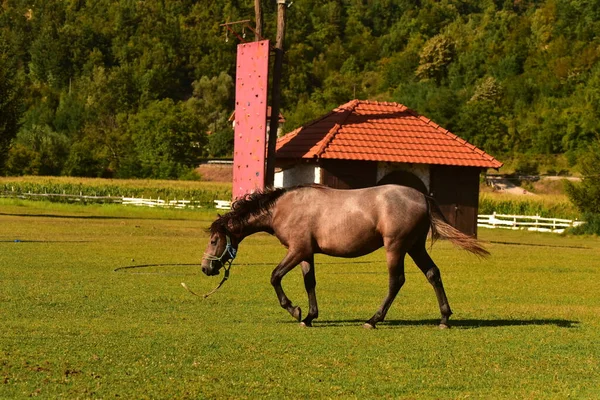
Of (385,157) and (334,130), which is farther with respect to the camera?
(334,130)

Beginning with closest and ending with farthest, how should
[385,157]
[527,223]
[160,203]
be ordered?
[385,157] < [527,223] < [160,203]

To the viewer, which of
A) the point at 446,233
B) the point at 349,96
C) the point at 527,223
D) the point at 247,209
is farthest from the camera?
the point at 349,96

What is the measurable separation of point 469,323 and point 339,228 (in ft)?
7.50

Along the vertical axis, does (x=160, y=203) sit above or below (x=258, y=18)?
below

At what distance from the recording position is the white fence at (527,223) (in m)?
49.6

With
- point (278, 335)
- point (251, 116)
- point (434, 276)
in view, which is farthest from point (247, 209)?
point (251, 116)

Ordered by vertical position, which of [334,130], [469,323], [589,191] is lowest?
[589,191]

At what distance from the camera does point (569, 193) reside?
2052 inches

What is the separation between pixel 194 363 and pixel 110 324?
326cm

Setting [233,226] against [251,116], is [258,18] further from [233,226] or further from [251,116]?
[233,226]

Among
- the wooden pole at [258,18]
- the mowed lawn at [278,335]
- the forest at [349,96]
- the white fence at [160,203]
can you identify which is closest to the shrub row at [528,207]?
the forest at [349,96]

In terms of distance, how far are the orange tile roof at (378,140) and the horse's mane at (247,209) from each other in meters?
23.1

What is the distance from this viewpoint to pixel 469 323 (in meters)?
14.7

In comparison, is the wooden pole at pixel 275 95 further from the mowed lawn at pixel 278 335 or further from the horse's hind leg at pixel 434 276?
the horse's hind leg at pixel 434 276
